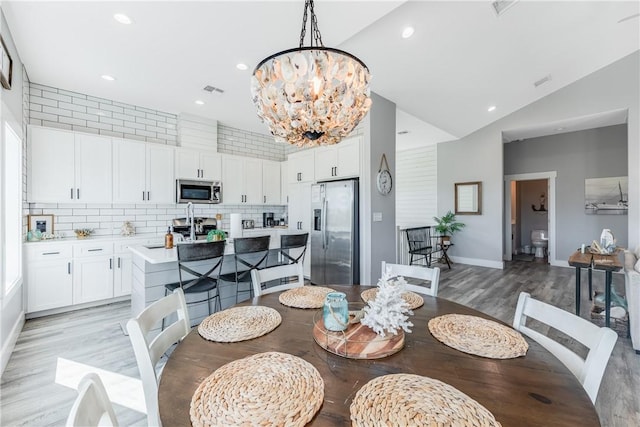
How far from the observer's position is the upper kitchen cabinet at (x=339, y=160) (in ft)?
13.0

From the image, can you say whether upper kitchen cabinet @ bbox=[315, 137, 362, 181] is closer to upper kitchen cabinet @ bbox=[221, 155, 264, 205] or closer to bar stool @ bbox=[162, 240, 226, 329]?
upper kitchen cabinet @ bbox=[221, 155, 264, 205]

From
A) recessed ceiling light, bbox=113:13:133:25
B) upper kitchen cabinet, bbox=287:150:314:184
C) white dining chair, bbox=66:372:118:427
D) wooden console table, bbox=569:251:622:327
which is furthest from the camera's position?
upper kitchen cabinet, bbox=287:150:314:184

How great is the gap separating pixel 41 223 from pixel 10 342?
1.70 m

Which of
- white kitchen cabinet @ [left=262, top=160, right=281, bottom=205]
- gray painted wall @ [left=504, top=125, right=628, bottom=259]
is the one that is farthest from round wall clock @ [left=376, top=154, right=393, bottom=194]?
gray painted wall @ [left=504, top=125, right=628, bottom=259]

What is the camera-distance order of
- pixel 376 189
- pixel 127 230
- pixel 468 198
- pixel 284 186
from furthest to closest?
pixel 468 198
pixel 284 186
pixel 127 230
pixel 376 189

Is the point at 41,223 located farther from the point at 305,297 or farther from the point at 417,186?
the point at 417,186

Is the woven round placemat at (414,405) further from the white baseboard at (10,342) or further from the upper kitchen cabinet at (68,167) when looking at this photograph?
the upper kitchen cabinet at (68,167)

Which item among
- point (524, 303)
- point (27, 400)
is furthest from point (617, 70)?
point (27, 400)

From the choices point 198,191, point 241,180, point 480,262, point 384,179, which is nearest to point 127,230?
point 198,191

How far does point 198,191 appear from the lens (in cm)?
454

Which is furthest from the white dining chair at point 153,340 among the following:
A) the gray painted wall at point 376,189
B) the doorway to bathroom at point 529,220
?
the doorway to bathroom at point 529,220

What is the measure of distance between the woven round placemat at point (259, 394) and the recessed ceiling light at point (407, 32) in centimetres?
313

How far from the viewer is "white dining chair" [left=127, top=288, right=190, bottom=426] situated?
945mm

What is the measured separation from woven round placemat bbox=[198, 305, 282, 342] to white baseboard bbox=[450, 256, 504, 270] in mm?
6157
